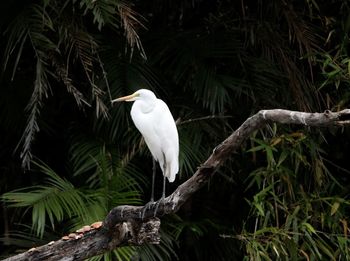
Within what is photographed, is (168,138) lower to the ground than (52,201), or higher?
higher

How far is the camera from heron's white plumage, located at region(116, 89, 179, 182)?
8.38 ft

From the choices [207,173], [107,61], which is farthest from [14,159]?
[207,173]

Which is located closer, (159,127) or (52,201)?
(159,127)

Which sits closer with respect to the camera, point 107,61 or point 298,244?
point 298,244

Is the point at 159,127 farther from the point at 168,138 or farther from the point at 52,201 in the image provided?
the point at 52,201

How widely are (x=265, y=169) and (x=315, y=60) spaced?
48cm

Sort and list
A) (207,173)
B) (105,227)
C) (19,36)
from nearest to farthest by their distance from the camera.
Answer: (207,173) < (105,227) < (19,36)

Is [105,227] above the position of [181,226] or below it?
above

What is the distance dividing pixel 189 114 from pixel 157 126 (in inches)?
28.1

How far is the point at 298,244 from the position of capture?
3.03m

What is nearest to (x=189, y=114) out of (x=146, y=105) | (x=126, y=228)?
(x=146, y=105)

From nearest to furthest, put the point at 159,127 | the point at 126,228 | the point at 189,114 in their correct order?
the point at 126,228 → the point at 159,127 → the point at 189,114

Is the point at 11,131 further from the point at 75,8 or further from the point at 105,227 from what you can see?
the point at 105,227

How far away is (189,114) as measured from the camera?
326cm
